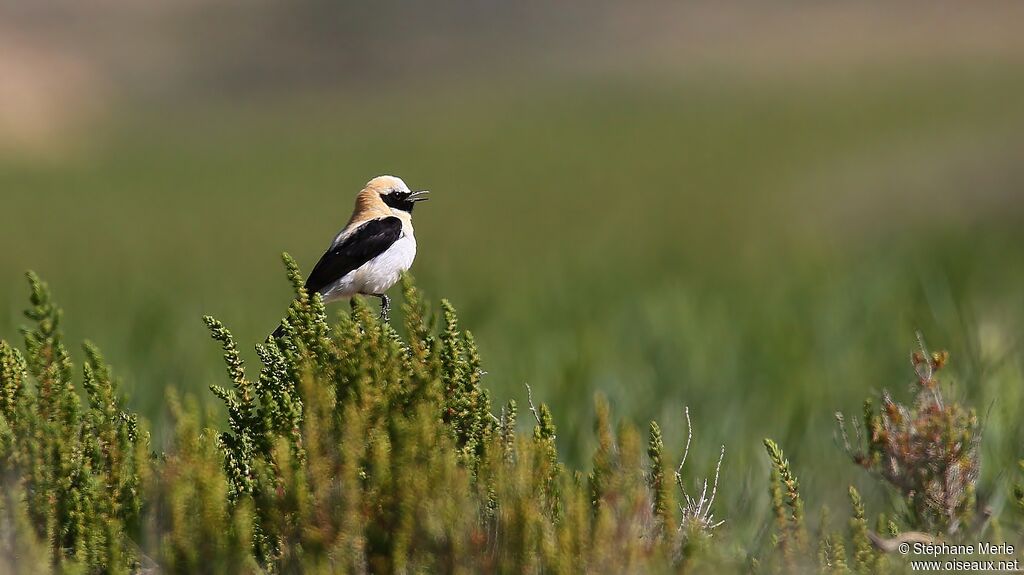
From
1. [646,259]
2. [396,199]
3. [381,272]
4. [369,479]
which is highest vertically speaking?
[646,259]

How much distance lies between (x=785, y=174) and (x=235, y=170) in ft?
31.7

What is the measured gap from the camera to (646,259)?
35.1 feet

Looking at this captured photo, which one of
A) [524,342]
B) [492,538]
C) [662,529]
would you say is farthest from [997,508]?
[524,342]

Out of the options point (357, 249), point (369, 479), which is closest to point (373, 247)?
point (357, 249)

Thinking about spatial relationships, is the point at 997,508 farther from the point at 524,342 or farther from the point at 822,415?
the point at 524,342

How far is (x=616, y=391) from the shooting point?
579cm

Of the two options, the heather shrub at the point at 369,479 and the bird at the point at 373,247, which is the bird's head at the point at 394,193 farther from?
the heather shrub at the point at 369,479

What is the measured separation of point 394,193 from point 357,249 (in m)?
0.28

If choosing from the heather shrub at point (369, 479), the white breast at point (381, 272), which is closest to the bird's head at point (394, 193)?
the white breast at point (381, 272)

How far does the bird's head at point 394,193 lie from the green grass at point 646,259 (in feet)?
4.56

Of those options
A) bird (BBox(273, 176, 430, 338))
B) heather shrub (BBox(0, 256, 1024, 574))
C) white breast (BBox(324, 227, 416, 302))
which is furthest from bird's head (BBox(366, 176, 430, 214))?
heather shrub (BBox(0, 256, 1024, 574))

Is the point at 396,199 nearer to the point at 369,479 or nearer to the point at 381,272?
the point at 381,272

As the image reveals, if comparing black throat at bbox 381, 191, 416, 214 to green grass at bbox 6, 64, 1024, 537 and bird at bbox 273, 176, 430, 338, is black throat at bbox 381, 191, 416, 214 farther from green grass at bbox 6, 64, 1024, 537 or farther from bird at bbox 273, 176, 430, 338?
green grass at bbox 6, 64, 1024, 537

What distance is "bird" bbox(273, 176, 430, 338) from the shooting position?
3920mm
